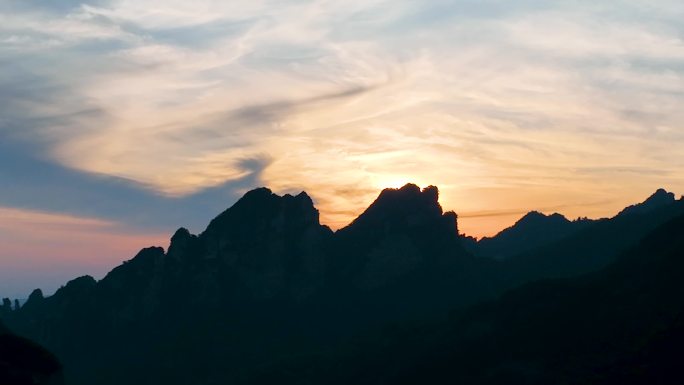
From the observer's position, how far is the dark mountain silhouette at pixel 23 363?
84500mm

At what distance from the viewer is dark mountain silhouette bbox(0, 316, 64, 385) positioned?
84500mm

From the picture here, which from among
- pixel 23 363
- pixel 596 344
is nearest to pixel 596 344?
pixel 596 344

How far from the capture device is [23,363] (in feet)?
297

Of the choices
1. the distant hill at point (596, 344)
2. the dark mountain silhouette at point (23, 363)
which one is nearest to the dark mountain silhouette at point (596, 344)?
the distant hill at point (596, 344)

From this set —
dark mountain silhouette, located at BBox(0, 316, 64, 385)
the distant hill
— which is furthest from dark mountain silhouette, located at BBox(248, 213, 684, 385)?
dark mountain silhouette, located at BBox(0, 316, 64, 385)

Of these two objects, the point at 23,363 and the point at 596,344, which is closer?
the point at 23,363

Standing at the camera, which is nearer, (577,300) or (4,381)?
(4,381)

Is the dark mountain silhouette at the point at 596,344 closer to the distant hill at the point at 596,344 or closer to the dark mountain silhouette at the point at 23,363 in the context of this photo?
the distant hill at the point at 596,344

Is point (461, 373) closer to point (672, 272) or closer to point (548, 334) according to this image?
point (548, 334)

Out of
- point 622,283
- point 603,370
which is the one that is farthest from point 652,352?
point 622,283

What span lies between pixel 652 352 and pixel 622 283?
49.6 meters

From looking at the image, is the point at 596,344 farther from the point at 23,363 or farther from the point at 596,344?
the point at 23,363

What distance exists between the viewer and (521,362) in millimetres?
179250

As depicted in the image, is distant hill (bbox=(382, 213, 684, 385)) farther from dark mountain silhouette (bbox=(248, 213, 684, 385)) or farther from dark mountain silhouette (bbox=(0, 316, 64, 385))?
dark mountain silhouette (bbox=(0, 316, 64, 385))
